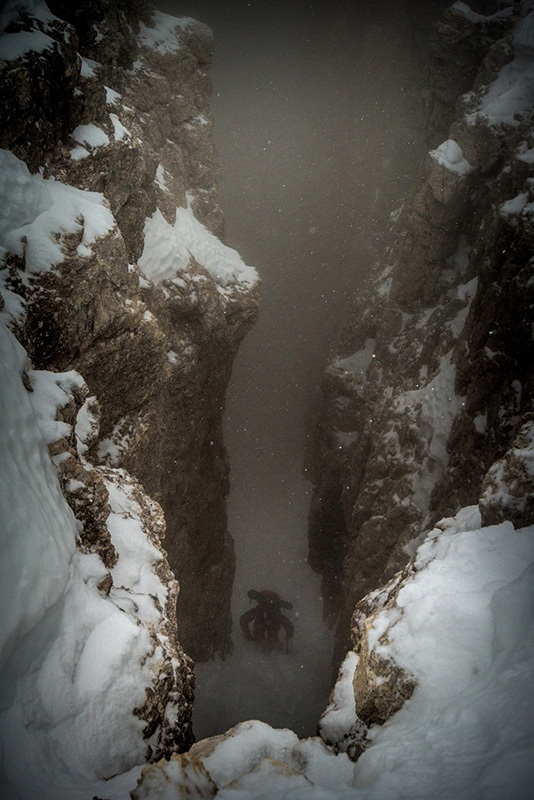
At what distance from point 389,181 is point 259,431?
20.7 meters

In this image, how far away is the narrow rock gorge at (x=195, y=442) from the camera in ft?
13.0

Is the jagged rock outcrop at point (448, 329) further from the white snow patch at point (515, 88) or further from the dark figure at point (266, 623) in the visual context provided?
the dark figure at point (266, 623)

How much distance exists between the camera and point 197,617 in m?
17.6

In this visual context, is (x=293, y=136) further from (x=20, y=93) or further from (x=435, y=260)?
(x=20, y=93)

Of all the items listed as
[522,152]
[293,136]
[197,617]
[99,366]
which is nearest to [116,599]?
[99,366]

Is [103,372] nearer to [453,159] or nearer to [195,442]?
[195,442]

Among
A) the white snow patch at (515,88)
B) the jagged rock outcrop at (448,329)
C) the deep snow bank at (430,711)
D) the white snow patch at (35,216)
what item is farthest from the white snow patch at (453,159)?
the deep snow bank at (430,711)

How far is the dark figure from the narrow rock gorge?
1.44m

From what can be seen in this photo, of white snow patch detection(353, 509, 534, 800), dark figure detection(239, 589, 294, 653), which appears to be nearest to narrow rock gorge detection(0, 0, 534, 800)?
white snow patch detection(353, 509, 534, 800)

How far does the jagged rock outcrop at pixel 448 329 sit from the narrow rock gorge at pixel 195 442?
4.7 inches

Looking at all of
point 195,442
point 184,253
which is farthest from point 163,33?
point 195,442

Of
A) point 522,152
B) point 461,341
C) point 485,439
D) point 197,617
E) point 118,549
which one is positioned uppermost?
point 522,152

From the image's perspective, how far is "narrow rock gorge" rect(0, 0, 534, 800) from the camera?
13.0 feet

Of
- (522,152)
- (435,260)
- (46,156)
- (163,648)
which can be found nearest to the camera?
(163,648)
